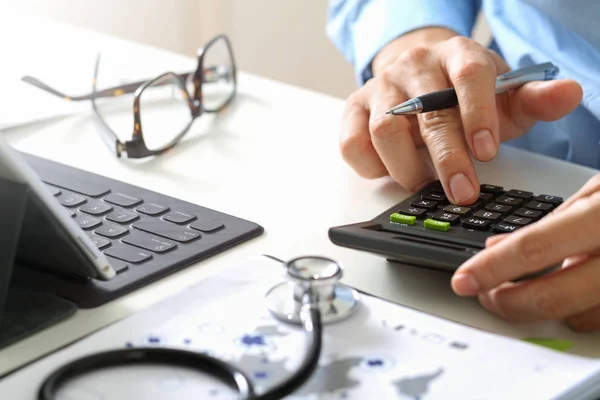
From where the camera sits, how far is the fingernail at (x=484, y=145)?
24.1 inches

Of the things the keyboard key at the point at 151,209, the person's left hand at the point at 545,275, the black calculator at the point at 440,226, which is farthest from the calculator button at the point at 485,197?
the keyboard key at the point at 151,209

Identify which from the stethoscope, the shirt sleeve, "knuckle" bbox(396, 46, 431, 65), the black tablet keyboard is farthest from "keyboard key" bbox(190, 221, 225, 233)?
the shirt sleeve

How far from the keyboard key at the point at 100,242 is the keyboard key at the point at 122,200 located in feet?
0.20

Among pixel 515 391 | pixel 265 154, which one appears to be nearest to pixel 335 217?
pixel 265 154

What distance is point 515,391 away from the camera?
374 millimetres

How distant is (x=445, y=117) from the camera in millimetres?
634

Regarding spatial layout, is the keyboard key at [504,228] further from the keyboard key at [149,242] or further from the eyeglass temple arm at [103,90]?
the eyeglass temple arm at [103,90]

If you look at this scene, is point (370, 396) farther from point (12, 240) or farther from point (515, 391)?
point (12, 240)

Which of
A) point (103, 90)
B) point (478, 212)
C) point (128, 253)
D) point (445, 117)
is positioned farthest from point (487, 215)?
point (103, 90)

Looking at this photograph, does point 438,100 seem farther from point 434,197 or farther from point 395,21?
point 395,21

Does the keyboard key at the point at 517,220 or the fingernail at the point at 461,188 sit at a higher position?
the fingernail at the point at 461,188

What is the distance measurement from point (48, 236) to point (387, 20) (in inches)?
20.4

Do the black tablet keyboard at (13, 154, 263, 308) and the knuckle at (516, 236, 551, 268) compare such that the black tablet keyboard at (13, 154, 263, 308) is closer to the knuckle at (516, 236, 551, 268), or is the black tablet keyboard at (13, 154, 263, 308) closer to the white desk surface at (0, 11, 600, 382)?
the white desk surface at (0, 11, 600, 382)

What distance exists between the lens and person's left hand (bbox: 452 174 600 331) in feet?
1.47
